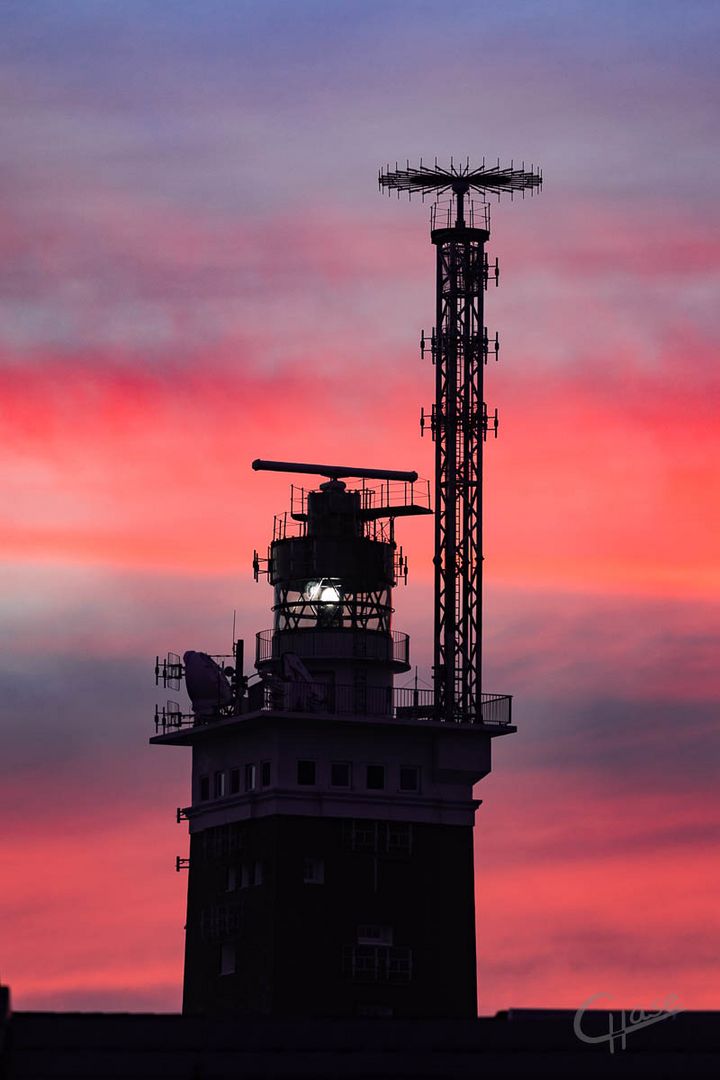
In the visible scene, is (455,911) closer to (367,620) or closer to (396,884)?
(396,884)

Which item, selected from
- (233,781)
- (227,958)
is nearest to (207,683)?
(233,781)

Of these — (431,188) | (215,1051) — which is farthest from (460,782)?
(215,1051)

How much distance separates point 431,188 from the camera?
19025 centimetres

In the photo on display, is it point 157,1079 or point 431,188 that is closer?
point 157,1079

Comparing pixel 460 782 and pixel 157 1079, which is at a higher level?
pixel 460 782

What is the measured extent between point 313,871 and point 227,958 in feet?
20.6

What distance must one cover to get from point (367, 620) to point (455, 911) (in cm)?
1478

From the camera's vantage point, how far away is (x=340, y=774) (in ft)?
591

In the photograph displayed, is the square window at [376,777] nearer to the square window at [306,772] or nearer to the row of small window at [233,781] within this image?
the square window at [306,772]

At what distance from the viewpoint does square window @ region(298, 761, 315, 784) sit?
589ft

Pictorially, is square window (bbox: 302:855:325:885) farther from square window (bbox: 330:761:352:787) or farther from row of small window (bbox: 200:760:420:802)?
square window (bbox: 330:761:352:787)

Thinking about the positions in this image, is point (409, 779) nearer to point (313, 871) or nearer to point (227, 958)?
point (313, 871)

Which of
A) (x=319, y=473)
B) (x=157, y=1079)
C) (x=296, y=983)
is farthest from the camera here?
(x=319, y=473)

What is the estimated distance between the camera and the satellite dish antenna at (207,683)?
182 m
